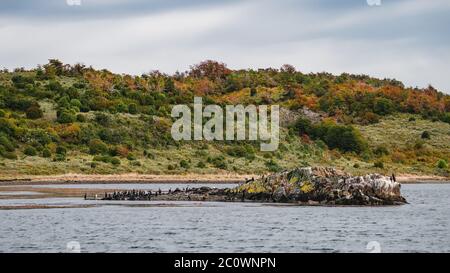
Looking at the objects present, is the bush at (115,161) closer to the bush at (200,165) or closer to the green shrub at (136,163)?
the green shrub at (136,163)

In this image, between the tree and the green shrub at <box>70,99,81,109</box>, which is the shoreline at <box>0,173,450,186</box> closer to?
the green shrub at <box>70,99,81,109</box>

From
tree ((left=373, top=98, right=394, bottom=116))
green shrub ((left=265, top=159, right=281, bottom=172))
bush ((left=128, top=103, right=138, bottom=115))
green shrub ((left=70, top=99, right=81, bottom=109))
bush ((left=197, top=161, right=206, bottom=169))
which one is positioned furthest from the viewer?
tree ((left=373, top=98, right=394, bottom=116))

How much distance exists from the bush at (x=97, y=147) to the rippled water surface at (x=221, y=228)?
44577 millimetres

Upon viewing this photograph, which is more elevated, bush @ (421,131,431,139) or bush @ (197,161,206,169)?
bush @ (421,131,431,139)

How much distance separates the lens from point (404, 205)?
68.4 m

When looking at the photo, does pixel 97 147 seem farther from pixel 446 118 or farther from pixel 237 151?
pixel 446 118

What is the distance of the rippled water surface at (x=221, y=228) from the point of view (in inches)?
1676

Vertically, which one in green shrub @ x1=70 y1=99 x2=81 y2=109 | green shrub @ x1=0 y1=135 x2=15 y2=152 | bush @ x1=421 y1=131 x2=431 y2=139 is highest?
green shrub @ x1=70 y1=99 x2=81 y2=109

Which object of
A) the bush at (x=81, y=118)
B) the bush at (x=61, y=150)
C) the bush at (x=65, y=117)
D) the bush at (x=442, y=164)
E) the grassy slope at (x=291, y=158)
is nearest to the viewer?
the grassy slope at (x=291, y=158)

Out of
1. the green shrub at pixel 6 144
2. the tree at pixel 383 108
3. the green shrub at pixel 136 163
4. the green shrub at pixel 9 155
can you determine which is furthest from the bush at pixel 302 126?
the green shrub at pixel 9 155

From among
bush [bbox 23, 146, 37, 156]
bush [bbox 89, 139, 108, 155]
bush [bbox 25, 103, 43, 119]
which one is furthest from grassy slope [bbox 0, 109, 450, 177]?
bush [bbox 25, 103, 43, 119]

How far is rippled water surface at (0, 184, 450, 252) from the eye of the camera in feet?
140

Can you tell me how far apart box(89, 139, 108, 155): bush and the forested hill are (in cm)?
15
